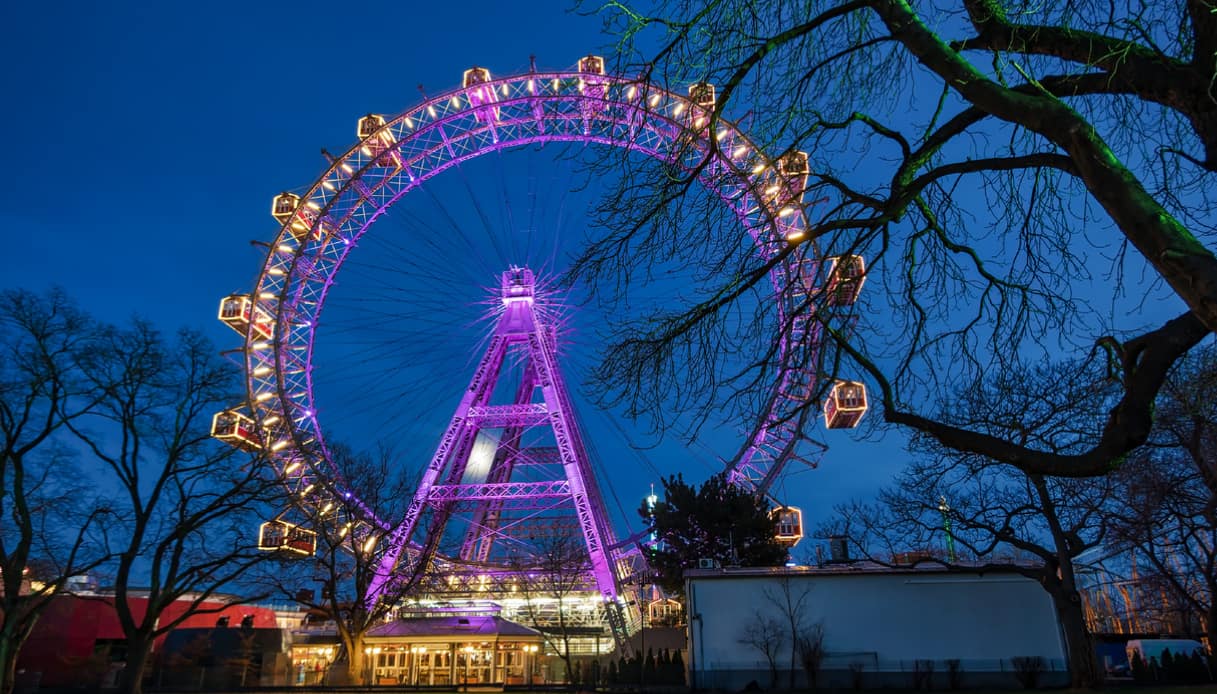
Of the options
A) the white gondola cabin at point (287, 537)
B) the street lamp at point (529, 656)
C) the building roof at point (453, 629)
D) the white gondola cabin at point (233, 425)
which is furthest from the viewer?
the white gondola cabin at point (233, 425)

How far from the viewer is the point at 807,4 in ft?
15.1

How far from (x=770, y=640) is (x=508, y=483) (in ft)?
37.5

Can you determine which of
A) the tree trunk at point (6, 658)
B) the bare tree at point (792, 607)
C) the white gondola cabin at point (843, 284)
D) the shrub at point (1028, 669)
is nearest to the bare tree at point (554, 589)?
the bare tree at point (792, 607)

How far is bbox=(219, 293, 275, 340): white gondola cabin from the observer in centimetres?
3022

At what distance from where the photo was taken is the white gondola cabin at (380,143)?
30.8m

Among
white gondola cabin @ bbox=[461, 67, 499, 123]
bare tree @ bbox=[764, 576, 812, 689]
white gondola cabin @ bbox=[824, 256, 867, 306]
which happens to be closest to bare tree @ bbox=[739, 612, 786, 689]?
bare tree @ bbox=[764, 576, 812, 689]

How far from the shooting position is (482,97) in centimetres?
3034

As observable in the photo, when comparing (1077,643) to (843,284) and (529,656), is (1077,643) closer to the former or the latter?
(529,656)

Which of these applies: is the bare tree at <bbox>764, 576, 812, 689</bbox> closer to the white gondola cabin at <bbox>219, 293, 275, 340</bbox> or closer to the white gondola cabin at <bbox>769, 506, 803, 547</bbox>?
the white gondola cabin at <bbox>769, 506, 803, 547</bbox>

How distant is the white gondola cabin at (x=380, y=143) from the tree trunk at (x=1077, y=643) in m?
26.6

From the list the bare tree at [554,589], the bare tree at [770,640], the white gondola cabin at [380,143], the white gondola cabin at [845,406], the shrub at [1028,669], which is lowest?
the shrub at [1028,669]

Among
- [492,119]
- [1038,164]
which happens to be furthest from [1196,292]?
[492,119]

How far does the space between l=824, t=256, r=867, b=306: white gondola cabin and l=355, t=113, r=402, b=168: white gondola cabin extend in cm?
2798

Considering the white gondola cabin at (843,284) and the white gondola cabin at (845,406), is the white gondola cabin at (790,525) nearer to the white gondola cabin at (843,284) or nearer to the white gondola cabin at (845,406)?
the white gondola cabin at (845,406)
